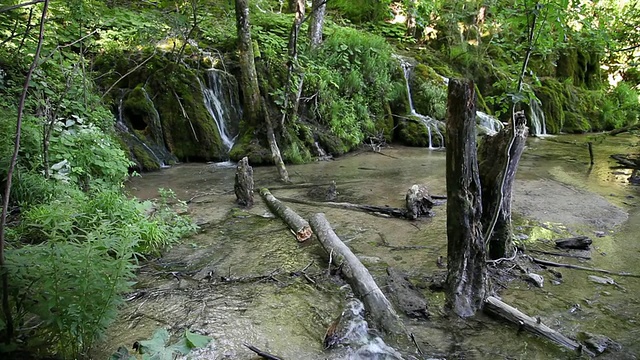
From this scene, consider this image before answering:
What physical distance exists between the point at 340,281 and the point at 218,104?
26.4ft

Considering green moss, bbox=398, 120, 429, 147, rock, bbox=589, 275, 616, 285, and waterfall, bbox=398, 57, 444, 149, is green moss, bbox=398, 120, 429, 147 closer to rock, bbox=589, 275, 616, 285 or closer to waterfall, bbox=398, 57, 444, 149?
waterfall, bbox=398, 57, 444, 149

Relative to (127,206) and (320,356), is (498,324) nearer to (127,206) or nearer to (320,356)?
(320,356)

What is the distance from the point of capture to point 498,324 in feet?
10.7

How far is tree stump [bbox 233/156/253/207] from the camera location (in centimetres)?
629

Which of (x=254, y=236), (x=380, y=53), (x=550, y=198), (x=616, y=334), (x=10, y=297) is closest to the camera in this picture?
(x=10, y=297)

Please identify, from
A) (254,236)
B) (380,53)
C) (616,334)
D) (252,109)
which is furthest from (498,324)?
(380,53)

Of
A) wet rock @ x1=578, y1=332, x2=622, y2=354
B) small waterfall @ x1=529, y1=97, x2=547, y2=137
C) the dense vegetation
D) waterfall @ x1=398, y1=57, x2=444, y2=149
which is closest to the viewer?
the dense vegetation

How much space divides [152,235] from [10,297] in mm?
1798

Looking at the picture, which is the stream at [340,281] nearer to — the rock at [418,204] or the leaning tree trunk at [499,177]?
the rock at [418,204]

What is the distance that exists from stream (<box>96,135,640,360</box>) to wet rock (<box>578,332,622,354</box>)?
0.17 feet

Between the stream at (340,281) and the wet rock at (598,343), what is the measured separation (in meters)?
0.05

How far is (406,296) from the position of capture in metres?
3.64

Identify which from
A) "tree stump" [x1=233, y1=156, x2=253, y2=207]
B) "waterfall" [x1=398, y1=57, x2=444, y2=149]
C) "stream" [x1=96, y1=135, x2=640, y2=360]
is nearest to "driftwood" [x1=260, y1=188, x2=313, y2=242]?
"stream" [x1=96, y1=135, x2=640, y2=360]

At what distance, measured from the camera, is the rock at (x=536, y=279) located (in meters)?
3.92
